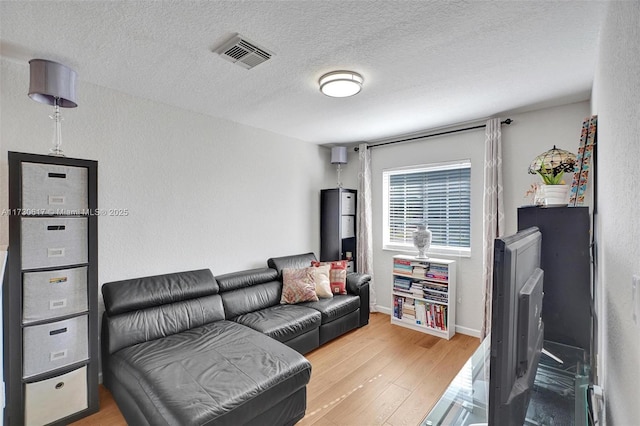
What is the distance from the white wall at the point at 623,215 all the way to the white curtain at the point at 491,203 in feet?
5.93

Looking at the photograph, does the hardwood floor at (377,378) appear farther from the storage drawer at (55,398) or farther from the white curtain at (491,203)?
the white curtain at (491,203)

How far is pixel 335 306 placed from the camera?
3.23 m

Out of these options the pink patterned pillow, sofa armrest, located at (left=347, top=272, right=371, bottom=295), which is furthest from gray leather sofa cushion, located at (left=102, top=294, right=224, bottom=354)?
sofa armrest, located at (left=347, top=272, right=371, bottom=295)

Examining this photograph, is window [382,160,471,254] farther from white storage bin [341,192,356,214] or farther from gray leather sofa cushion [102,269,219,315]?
gray leather sofa cushion [102,269,219,315]

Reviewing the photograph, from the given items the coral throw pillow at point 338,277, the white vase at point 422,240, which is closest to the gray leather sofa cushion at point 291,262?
the coral throw pillow at point 338,277

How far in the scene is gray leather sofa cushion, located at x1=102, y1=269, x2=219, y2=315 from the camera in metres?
2.33

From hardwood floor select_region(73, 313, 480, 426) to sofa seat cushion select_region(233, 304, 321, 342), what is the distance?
0.35 meters

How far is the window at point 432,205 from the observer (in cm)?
361

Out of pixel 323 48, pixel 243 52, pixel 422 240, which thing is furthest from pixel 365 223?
pixel 243 52

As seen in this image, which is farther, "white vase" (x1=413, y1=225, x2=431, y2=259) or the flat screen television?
"white vase" (x1=413, y1=225, x2=431, y2=259)

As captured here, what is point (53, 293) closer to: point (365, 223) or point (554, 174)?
point (365, 223)

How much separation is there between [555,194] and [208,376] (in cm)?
257

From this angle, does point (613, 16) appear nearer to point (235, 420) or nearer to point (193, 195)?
point (235, 420)

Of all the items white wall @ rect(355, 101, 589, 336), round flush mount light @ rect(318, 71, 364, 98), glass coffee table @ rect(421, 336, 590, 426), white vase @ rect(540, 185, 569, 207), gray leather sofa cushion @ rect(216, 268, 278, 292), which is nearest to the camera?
glass coffee table @ rect(421, 336, 590, 426)
